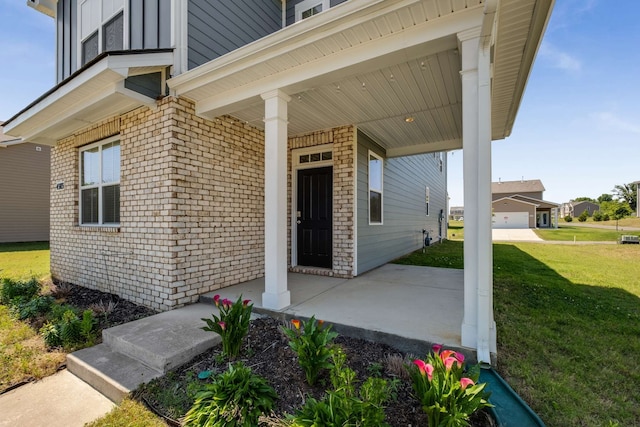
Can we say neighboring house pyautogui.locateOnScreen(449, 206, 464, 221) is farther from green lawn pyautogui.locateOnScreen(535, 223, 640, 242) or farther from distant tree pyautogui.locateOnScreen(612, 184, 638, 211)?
green lawn pyautogui.locateOnScreen(535, 223, 640, 242)

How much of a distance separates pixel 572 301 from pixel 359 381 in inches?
161

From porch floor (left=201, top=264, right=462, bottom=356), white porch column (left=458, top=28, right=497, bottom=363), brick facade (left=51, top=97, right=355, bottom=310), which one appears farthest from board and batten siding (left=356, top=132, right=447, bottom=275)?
white porch column (left=458, top=28, right=497, bottom=363)

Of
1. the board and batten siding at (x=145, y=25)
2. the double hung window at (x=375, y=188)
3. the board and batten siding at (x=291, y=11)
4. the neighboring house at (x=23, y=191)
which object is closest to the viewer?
the board and batten siding at (x=145, y=25)

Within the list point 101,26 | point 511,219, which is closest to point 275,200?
point 101,26

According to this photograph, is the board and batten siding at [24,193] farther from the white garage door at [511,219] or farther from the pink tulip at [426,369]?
the white garage door at [511,219]

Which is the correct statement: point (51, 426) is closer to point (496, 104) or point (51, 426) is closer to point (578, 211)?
point (496, 104)

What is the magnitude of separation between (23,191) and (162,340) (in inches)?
577

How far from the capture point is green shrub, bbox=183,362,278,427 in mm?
1633

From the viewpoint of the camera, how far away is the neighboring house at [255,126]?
8.03ft

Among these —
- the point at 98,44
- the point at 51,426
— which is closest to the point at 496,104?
the point at 51,426

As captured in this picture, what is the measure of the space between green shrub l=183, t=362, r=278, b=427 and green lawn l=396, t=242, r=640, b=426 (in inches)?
71.3

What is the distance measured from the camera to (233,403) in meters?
1.67

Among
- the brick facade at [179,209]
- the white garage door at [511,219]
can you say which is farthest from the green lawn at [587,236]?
the brick facade at [179,209]

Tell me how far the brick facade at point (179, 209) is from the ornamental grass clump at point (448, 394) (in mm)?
3317
